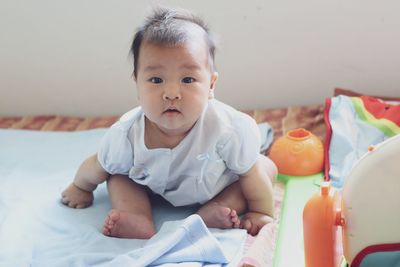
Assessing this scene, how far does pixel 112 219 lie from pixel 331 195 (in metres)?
0.41

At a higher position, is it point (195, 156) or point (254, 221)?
point (195, 156)

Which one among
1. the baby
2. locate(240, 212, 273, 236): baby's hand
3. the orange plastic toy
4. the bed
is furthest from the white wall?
locate(240, 212, 273, 236): baby's hand

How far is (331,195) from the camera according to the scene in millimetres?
903

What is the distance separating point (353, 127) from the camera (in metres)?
1.49

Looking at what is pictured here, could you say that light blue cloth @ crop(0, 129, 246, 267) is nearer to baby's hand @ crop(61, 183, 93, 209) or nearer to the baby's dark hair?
baby's hand @ crop(61, 183, 93, 209)

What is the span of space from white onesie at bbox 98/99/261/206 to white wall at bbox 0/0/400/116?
1.95 feet

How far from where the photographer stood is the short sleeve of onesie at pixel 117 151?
1.19 m

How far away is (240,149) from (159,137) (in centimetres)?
16

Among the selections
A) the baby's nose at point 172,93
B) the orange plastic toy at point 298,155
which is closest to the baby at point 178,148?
the baby's nose at point 172,93

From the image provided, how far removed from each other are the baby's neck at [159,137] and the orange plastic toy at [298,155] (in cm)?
32

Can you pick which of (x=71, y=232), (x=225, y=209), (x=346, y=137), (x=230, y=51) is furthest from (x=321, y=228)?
(x=230, y=51)

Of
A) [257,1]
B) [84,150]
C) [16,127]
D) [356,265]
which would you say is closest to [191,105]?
[356,265]

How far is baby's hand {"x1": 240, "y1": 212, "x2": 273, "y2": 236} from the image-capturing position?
1133 mm

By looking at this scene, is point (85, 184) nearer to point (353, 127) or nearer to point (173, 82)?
point (173, 82)
